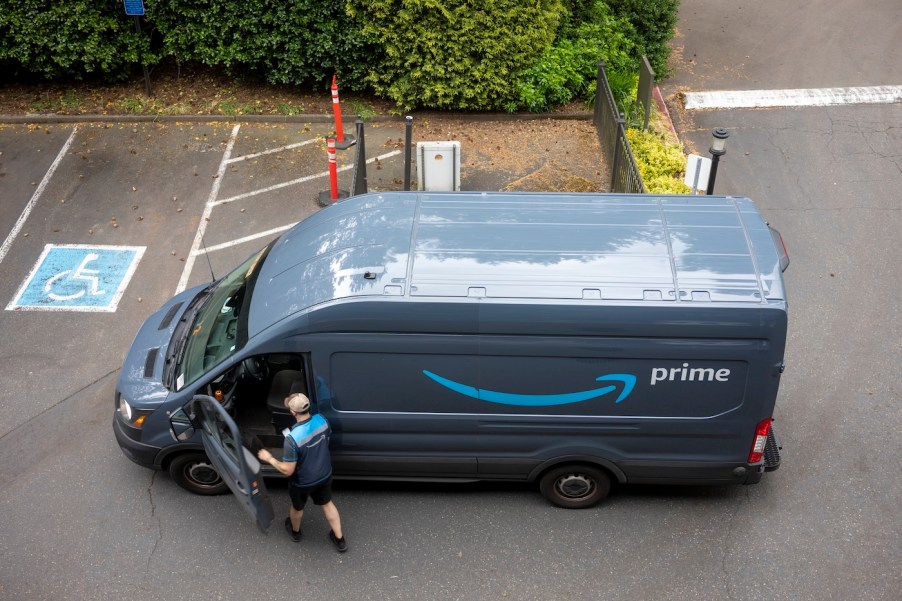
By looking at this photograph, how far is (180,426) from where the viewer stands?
23.3 feet

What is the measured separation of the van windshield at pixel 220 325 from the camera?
7016 mm

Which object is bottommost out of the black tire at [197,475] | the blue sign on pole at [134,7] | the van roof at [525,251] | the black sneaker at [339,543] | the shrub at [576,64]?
the black sneaker at [339,543]

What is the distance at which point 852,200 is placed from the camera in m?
11.5

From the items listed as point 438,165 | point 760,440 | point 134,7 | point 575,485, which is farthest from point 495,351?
point 134,7

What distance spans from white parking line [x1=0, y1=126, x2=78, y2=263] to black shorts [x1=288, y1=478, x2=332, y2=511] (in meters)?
6.04

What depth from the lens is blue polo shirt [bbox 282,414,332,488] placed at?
6.50 metres

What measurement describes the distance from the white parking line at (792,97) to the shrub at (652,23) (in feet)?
3.11

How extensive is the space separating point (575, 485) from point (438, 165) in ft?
15.4

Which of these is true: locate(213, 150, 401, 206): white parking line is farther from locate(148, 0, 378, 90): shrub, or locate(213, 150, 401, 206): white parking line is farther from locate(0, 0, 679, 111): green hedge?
locate(148, 0, 378, 90): shrub

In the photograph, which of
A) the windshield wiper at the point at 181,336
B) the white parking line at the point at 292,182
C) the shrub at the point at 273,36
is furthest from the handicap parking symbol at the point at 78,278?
the shrub at the point at 273,36

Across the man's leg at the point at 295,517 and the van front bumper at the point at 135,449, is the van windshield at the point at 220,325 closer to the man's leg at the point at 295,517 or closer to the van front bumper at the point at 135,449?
the van front bumper at the point at 135,449

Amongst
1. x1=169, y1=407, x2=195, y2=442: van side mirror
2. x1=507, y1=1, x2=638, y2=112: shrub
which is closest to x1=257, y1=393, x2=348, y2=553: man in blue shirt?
x1=169, y1=407, x2=195, y2=442: van side mirror

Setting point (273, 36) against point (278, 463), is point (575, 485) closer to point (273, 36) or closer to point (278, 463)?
point (278, 463)

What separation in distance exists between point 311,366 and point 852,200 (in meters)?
8.26
